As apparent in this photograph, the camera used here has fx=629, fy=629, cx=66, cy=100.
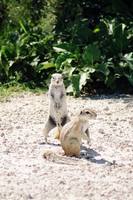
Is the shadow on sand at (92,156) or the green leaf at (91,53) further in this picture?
the green leaf at (91,53)

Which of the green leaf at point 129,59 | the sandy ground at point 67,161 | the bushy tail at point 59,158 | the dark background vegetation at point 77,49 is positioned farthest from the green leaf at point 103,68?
the bushy tail at point 59,158

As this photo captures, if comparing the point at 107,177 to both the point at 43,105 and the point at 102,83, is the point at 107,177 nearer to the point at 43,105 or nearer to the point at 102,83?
the point at 43,105

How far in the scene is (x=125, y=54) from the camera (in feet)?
39.4

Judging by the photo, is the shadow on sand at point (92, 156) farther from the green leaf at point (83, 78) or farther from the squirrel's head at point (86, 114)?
the green leaf at point (83, 78)

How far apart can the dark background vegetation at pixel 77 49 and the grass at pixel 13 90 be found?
0.17 meters

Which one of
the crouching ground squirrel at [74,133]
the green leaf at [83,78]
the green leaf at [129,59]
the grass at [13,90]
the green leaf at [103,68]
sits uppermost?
the green leaf at [129,59]

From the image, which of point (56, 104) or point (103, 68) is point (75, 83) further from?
point (56, 104)

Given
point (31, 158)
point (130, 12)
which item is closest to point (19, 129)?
point (31, 158)

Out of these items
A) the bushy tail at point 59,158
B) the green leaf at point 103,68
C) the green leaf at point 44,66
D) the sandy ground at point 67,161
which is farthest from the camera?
the green leaf at point 44,66

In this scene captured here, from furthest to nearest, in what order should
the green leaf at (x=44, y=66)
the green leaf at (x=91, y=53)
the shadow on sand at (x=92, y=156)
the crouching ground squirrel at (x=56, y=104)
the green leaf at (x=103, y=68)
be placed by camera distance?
the green leaf at (x=44, y=66), the green leaf at (x=91, y=53), the green leaf at (x=103, y=68), the crouching ground squirrel at (x=56, y=104), the shadow on sand at (x=92, y=156)

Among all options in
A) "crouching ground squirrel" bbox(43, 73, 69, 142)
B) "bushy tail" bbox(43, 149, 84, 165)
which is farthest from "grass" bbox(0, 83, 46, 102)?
"bushy tail" bbox(43, 149, 84, 165)

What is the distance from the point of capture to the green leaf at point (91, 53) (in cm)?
1158

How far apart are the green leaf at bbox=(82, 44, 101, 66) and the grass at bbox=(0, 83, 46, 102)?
3.36 feet

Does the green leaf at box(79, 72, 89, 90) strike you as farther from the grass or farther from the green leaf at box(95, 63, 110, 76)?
the grass
